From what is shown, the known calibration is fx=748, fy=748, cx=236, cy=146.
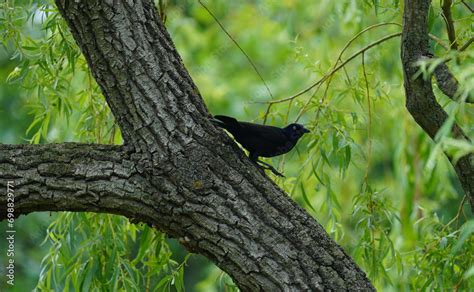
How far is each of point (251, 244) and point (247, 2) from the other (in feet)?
23.3

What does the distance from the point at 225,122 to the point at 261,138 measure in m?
0.22

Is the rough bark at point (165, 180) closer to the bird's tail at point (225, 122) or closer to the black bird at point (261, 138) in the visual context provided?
the bird's tail at point (225, 122)

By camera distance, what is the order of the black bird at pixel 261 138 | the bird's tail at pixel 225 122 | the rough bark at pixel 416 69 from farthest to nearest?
the black bird at pixel 261 138, the bird's tail at pixel 225 122, the rough bark at pixel 416 69

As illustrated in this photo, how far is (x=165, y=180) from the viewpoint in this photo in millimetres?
2314

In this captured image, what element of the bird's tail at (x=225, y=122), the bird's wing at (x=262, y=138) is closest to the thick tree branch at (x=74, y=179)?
the bird's tail at (x=225, y=122)

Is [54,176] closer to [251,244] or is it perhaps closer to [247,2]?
[251,244]

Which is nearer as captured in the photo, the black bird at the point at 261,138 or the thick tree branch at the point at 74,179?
the thick tree branch at the point at 74,179

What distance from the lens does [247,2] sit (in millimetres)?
9078

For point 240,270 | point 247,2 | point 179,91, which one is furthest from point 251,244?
point 247,2

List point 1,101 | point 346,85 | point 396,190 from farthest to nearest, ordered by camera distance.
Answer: point 1,101, point 396,190, point 346,85

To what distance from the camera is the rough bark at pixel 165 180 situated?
7.54 feet

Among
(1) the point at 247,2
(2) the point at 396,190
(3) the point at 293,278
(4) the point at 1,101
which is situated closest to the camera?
(3) the point at 293,278

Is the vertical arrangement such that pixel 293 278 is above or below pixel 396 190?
below

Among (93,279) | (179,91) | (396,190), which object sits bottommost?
(93,279)
